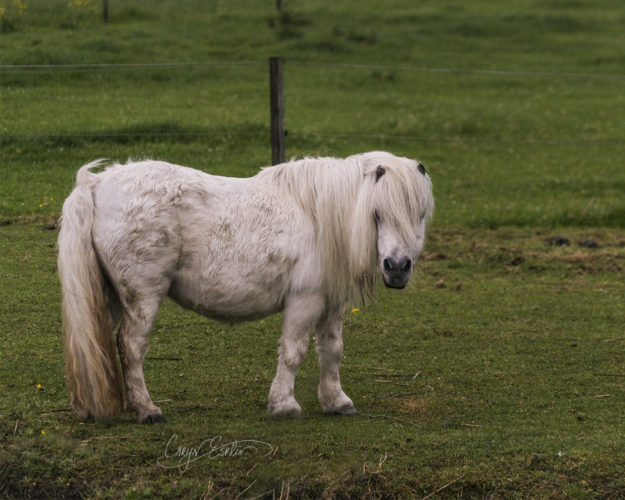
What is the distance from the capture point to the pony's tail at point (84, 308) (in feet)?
16.6

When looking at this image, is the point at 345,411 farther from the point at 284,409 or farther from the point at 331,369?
the point at 284,409

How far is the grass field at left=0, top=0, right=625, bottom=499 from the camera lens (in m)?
4.81

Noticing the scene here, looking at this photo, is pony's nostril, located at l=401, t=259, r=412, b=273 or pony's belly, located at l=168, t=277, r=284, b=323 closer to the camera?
pony's nostril, located at l=401, t=259, r=412, b=273

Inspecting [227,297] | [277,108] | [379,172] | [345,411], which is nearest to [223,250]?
[227,297]

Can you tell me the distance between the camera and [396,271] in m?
5.05

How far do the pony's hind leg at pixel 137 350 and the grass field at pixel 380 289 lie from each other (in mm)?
152

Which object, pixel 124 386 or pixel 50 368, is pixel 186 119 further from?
pixel 124 386

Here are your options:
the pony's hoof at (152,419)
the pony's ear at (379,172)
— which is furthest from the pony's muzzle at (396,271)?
the pony's hoof at (152,419)

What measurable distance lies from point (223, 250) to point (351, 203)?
0.84 m

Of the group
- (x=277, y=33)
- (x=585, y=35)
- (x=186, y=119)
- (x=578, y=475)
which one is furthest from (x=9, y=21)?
(x=585, y=35)

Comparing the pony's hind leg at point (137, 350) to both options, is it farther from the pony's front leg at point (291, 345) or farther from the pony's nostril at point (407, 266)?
the pony's nostril at point (407, 266)

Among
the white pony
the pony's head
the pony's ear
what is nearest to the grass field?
the white pony

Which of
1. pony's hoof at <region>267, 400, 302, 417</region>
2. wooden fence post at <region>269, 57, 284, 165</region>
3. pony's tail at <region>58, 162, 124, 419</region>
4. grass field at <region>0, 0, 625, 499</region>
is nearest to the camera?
grass field at <region>0, 0, 625, 499</region>

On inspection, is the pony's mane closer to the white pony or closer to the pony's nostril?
the white pony
